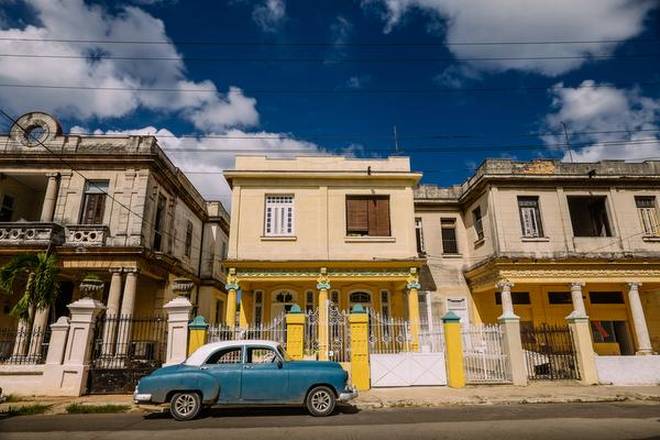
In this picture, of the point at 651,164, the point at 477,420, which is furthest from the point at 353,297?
the point at 651,164

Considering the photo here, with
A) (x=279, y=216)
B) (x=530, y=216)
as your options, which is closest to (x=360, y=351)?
(x=279, y=216)

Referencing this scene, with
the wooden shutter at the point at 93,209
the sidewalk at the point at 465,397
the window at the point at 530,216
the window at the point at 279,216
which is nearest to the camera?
the sidewalk at the point at 465,397

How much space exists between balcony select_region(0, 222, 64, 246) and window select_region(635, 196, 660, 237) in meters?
25.6

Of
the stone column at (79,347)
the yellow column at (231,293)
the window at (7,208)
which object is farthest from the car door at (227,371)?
the window at (7,208)

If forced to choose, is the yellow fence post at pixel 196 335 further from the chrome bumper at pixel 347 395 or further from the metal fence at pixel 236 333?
the chrome bumper at pixel 347 395

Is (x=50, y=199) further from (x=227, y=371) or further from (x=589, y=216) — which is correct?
(x=589, y=216)

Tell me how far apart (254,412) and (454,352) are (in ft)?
19.7

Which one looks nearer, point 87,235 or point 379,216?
point 87,235

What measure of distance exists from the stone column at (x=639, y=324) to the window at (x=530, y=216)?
173 inches

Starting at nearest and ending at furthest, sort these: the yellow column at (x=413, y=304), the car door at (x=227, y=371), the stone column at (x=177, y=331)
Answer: the car door at (x=227, y=371), the stone column at (x=177, y=331), the yellow column at (x=413, y=304)

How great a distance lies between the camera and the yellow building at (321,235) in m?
15.9

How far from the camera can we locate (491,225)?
58.9 feet

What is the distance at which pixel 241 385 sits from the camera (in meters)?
7.87

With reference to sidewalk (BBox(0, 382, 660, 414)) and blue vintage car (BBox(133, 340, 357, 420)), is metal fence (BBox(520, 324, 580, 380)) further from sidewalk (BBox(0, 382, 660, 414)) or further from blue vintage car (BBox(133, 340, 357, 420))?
blue vintage car (BBox(133, 340, 357, 420))
